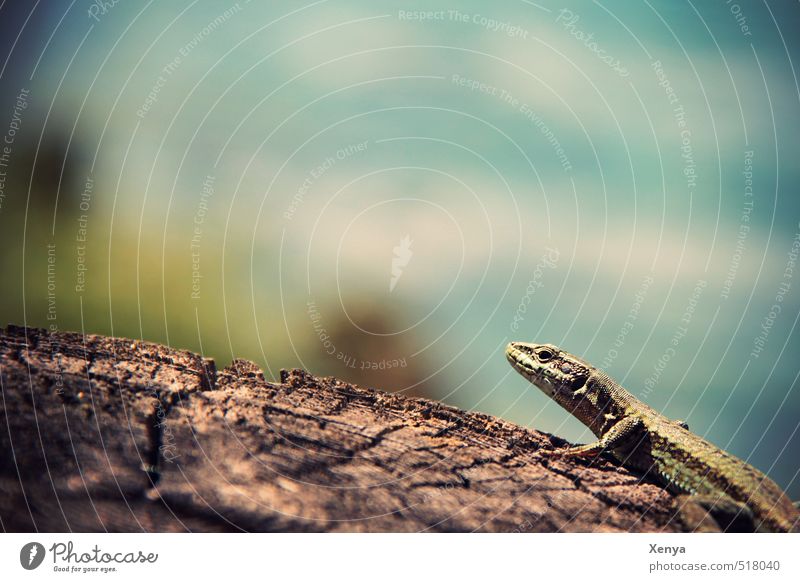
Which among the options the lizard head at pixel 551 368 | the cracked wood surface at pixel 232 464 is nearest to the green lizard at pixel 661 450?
the lizard head at pixel 551 368

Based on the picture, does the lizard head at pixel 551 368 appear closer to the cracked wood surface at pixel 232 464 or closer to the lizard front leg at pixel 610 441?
the lizard front leg at pixel 610 441

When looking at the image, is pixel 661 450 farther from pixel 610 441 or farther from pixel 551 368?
pixel 551 368

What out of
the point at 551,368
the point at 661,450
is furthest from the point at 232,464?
the point at 661,450

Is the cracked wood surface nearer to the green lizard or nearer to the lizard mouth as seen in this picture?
the green lizard

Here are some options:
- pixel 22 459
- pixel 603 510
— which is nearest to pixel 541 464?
pixel 603 510

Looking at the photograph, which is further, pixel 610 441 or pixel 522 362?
pixel 522 362
